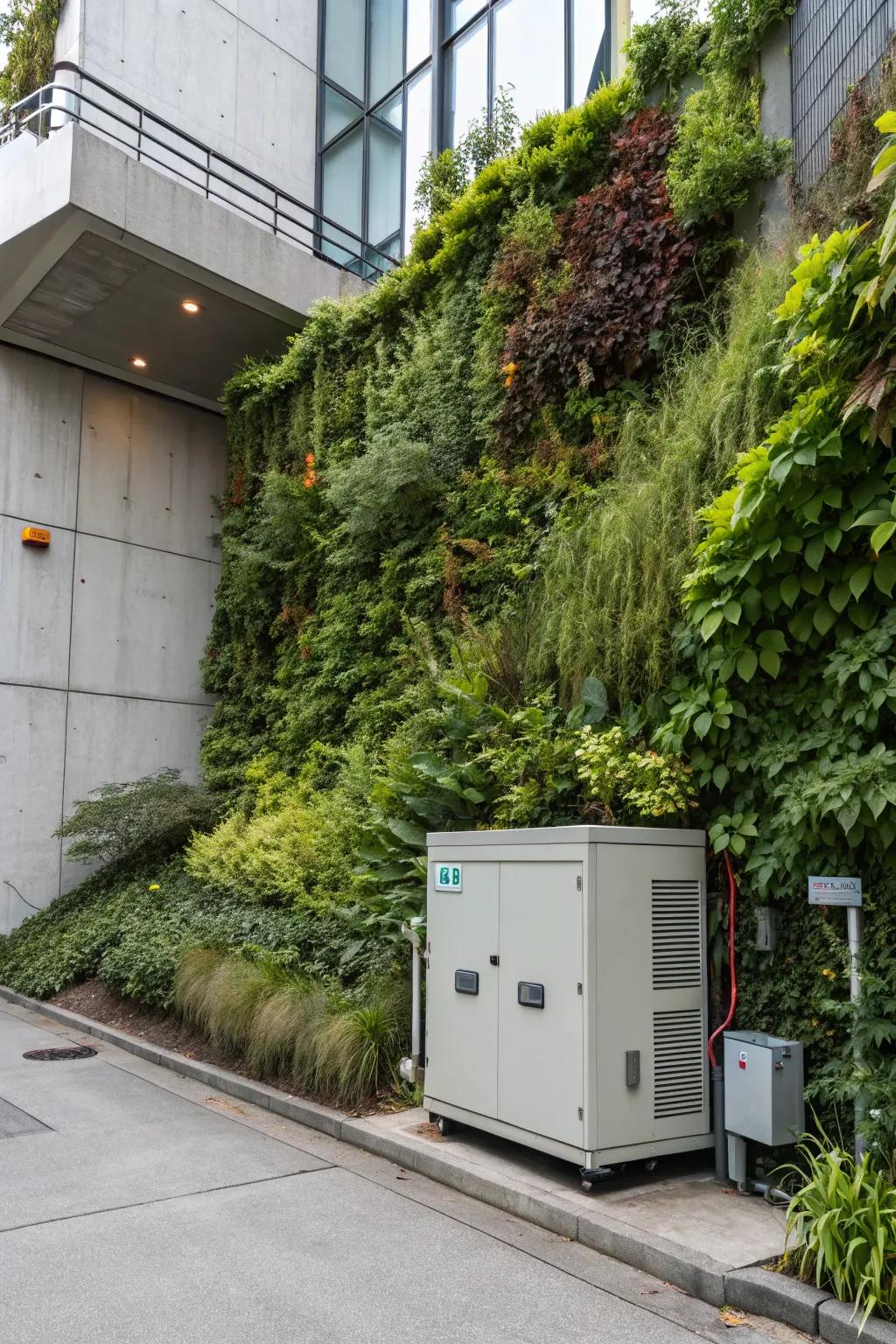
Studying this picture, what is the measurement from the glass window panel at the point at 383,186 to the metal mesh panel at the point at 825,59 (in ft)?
34.8

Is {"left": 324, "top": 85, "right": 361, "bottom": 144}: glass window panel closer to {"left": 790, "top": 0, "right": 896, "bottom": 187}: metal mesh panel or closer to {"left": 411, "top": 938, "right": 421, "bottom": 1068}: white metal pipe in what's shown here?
{"left": 790, "top": 0, "right": 896, "bottom": 187}: metal mesh panel

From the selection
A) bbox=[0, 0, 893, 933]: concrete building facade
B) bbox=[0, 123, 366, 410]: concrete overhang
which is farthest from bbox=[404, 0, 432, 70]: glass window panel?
bbox=[0, 123, 366, 410]: concrete overhang

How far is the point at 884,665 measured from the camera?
5.64m

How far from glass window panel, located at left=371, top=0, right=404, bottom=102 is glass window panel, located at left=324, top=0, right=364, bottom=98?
0.98 ft

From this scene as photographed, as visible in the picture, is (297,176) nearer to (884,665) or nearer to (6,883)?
(6,883)

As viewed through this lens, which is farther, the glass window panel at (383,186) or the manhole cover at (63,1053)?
the glass window panel at (383,186)

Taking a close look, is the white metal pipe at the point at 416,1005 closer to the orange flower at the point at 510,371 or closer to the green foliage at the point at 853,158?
the green foliage at the point at 853,158

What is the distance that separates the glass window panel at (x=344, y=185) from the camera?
746 inches

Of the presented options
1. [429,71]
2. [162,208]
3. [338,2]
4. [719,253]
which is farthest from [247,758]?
[338,2]

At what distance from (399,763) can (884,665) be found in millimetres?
4209

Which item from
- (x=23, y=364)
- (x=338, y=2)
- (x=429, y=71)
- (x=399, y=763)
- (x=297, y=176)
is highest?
(x=338, y=2)

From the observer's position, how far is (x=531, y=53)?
14.9 metres

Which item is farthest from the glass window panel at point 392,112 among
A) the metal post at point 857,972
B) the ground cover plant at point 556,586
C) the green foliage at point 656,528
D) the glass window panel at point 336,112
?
the metal post at point 857,972

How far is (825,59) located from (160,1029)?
34.2 feet
